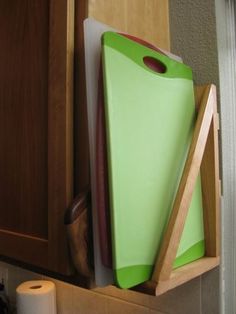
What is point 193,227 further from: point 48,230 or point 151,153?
point 48,230

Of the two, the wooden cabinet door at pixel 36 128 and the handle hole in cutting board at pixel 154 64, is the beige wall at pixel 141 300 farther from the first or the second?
the handle hole in cutting board at pixel 154 64

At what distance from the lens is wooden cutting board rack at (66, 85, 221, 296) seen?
60 cm

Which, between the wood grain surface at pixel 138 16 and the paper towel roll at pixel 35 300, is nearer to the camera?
the wood grain surface at pixel 138 16

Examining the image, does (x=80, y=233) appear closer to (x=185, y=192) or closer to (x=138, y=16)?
(x=185, y=192)

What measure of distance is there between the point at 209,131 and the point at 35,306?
2.63 feet

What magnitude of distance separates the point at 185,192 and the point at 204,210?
0.16 meters

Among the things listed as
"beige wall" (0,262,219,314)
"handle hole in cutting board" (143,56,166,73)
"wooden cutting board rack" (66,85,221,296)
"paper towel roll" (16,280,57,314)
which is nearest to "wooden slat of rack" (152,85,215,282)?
"wooden cutting board rack" (66,85,221,296)

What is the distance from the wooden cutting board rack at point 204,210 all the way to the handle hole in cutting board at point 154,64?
0.44ft

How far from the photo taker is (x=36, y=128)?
70 centimetres

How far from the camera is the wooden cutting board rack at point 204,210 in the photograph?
1.98ft

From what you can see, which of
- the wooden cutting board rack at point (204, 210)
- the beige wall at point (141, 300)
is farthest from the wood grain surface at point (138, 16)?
the beige wall at point (141, 300)

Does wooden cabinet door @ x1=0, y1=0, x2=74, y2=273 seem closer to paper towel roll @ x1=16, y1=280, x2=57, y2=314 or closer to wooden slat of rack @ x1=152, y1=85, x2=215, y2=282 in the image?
wooden slat of rack @ x1=152, y1=85, x2=215, y2=282

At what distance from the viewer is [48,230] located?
66 centimetres

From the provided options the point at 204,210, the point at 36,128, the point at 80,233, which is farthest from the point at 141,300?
the point at 36,128
